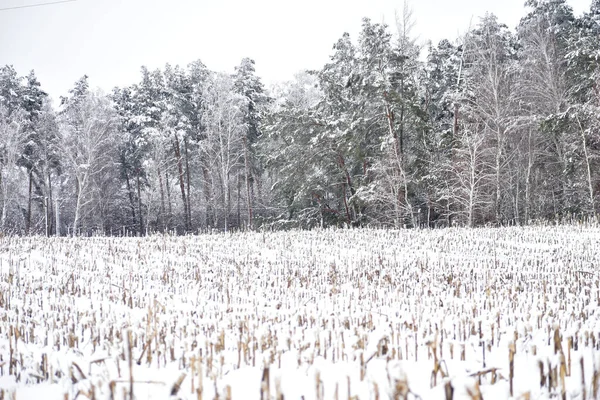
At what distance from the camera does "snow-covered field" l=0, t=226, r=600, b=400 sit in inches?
134

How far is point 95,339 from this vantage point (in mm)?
4699

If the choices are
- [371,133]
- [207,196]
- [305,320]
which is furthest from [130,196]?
[305,320]

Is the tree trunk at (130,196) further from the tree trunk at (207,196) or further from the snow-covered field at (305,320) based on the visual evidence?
the snow-covered field at (305,320)

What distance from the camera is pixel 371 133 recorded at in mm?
Answer: 25625

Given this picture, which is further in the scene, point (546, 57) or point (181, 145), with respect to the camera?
point (181, 145)

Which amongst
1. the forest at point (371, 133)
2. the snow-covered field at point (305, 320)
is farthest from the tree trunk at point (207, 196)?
the snow-covered field at point (305, 320)

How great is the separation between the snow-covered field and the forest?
33.6 ft

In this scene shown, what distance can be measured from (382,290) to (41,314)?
5.57 meters

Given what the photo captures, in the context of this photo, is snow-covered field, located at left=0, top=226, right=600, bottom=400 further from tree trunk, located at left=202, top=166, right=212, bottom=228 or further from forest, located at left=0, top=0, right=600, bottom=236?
tree trunk, located at left=202, top=166, right=212, bottom=228

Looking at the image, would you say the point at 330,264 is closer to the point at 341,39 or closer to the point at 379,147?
the point at 379,147

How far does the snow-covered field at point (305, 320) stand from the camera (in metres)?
3.40

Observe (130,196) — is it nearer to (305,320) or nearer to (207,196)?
(207,196)

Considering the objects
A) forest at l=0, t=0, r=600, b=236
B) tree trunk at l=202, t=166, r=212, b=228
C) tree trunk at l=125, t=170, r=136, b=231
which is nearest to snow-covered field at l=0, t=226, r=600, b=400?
forest at l=0, t=0, r=600, b=236

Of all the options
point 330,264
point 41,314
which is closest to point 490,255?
point 330,264
